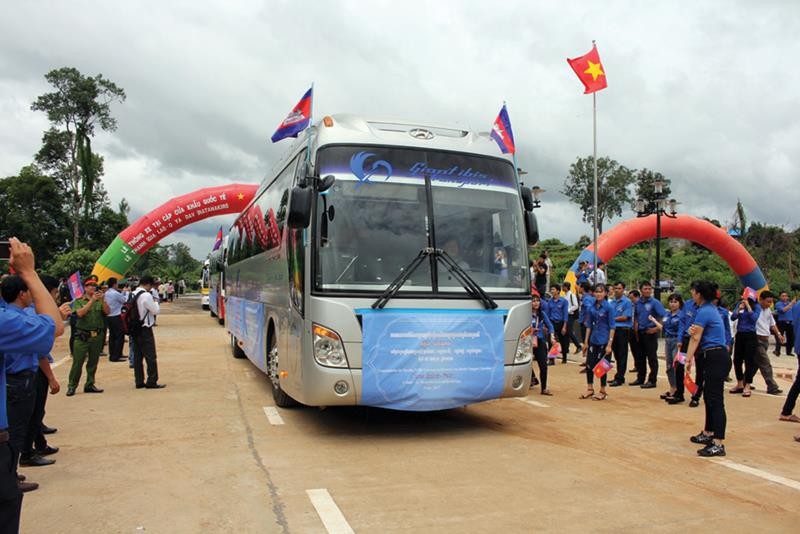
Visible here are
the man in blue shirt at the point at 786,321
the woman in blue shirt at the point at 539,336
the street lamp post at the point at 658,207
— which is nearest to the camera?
the woman in blue shirt at the point at 539,336

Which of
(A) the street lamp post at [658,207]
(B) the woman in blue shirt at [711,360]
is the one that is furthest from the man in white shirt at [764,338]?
(A) the street lamp post at [658,207]

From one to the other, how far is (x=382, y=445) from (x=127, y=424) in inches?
138

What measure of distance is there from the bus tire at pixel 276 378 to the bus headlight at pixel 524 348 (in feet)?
11.0

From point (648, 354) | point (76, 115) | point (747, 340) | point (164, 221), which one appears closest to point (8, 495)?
point (648, 354)

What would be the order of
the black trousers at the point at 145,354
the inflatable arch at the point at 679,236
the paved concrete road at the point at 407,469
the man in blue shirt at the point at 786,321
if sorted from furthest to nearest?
the inflatable arch at the point at 679,236
the man in blue shirt at the point at 786,321
the black trousers at the point at 145,354
the paved concrete road at the point at 407,469

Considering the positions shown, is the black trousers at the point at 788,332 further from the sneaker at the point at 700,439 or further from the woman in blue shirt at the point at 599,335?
the sneaker at the point at 700,439

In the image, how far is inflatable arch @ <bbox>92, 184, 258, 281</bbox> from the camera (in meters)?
25.8

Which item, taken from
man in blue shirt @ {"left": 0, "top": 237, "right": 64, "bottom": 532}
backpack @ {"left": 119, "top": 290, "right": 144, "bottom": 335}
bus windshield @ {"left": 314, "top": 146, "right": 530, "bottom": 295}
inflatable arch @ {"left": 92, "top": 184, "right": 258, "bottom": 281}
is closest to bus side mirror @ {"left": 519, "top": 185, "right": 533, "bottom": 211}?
bus windshield @ {"left": 314, "top": 146, "right": 530, "bottom": 295}

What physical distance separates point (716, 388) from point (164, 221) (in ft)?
77.4

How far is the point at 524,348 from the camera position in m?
7.45

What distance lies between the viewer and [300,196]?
263 inches

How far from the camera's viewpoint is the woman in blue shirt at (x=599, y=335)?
33.2 feet

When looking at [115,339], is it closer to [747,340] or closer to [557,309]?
[557,309]

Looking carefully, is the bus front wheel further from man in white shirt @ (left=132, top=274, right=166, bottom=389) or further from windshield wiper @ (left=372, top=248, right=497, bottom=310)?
windshield wiper @ (left=372, top=248, right=497, bottom=310)
